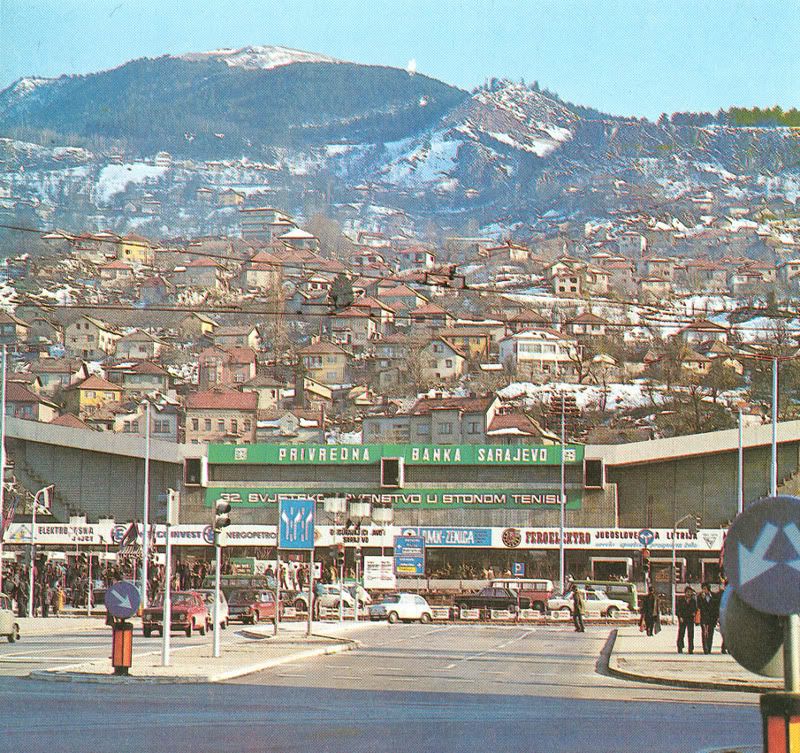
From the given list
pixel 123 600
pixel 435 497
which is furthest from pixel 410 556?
pixel 123 600

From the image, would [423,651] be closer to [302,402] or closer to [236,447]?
[236,447]

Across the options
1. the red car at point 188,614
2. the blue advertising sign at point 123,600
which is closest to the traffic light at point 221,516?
the blue advertising sign at point 123,600

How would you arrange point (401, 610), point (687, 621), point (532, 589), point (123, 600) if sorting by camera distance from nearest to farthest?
point (123, 600) → point (687, 621) → point (401, 610) → point (532, 589)

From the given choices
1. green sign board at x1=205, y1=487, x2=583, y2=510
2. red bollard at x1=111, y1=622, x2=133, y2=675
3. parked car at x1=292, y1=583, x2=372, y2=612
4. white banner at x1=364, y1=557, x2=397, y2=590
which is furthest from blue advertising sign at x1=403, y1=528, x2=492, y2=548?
red bollard at x1=111, y1=622, x2=133, y2=675

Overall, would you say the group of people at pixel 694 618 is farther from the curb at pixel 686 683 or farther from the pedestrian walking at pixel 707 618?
the curb at pixel 686 683

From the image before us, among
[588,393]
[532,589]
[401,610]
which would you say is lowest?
[401,610]

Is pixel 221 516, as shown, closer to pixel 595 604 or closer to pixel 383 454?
pixel 595 604
